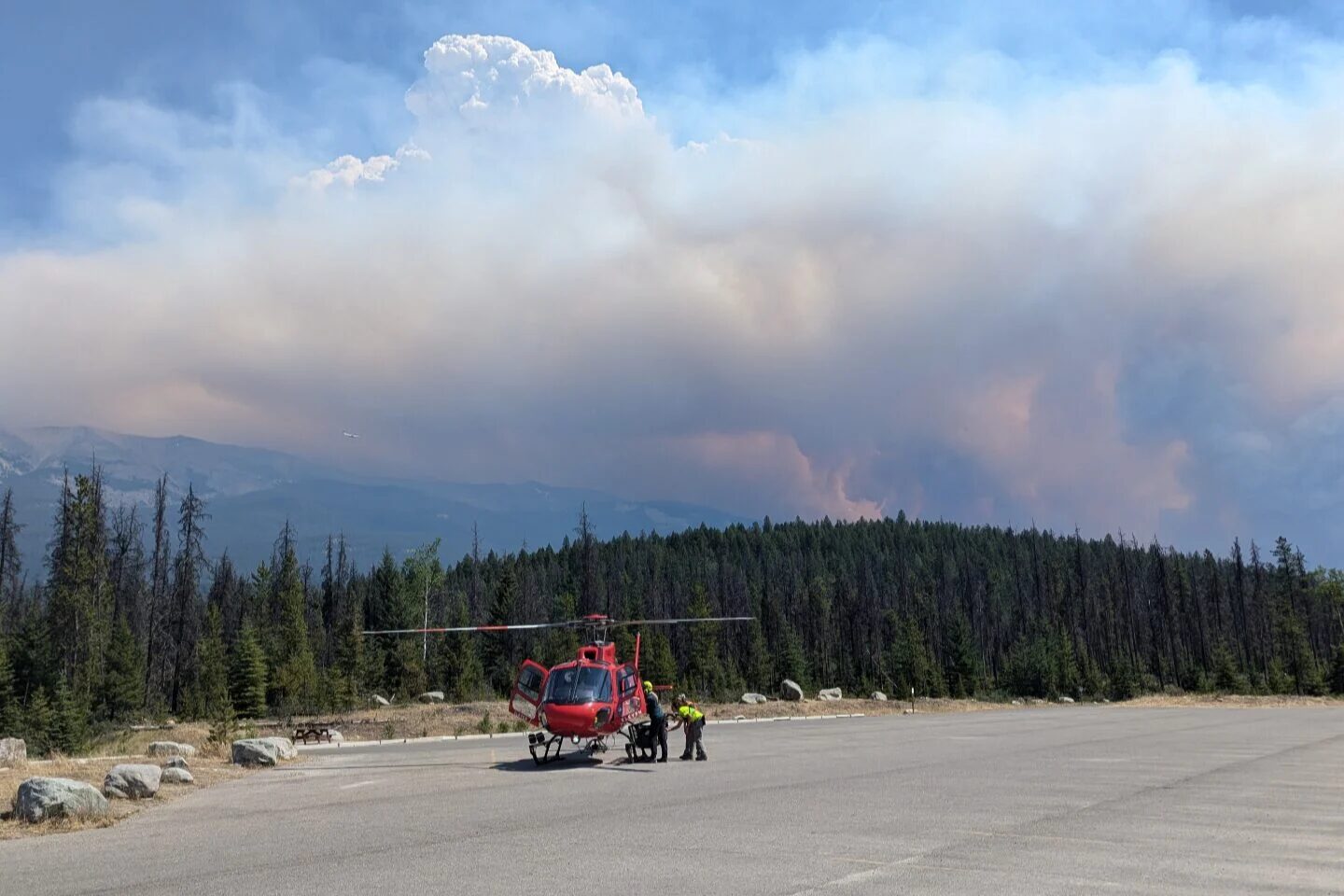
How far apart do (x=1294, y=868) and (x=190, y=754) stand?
1019 inches

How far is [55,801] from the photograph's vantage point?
14062mm

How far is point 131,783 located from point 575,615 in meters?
88.0

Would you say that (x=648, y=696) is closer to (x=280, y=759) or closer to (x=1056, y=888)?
(x=280, y=759)

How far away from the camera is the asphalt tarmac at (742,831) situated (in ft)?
31.9

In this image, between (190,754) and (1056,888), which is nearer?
(1056,888)

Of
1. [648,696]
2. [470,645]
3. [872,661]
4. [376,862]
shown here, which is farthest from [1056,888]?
[872,661]

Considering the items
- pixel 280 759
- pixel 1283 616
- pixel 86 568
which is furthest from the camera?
pixel 1283 616

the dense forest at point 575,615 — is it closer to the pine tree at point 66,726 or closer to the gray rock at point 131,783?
the pine tree at point 66,726

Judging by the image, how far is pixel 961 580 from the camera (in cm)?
14400

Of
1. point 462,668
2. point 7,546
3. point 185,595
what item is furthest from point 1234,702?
point 7,546

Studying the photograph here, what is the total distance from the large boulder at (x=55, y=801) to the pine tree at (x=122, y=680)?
4474 centimetres

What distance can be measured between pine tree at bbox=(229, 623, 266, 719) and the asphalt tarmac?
37.3 meters

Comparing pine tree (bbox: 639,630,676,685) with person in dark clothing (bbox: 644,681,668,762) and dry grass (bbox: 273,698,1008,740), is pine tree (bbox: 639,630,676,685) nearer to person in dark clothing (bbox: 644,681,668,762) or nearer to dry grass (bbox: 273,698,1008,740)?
dry grass (bbox: 273,698,1008,740)

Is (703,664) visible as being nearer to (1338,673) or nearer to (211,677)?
(211,677)
